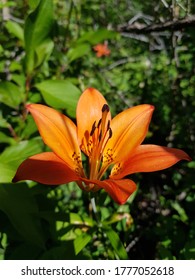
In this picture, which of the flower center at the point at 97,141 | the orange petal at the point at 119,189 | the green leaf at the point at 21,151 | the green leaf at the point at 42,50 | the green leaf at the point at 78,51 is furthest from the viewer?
the green leaf at the point at 78,51

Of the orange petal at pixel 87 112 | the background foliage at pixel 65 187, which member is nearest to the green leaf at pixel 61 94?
the background foliage at pixel 65 187

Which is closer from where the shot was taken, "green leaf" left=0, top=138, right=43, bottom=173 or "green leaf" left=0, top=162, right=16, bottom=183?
"green leaf" left=0, top=162, right=16, bottom=183

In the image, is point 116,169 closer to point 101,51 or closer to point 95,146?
point 95,146

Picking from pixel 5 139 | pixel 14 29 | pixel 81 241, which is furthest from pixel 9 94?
pixel 81 241

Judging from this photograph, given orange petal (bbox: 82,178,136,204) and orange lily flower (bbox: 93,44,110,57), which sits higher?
orange petal (bbox: 82,178,136,204)

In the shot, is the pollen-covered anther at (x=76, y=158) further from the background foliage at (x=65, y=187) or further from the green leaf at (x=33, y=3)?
the green leaf at (x=33, y=3)

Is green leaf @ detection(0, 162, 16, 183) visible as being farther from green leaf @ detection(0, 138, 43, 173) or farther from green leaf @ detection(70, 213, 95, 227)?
green leaf @ detection(70, 213, 95, 227)

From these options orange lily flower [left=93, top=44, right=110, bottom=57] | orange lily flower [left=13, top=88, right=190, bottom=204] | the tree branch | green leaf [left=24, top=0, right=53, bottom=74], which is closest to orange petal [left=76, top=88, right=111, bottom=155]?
orange lily flower [left=13, top=88, right=190, bottom=204]
